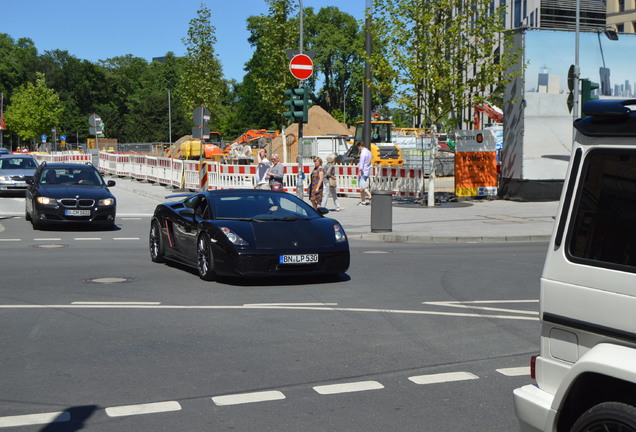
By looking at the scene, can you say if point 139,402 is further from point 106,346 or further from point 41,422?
point 106,346

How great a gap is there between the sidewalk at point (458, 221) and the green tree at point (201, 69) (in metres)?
38.1

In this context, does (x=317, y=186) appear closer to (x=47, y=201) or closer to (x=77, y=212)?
(x=77, y=212)

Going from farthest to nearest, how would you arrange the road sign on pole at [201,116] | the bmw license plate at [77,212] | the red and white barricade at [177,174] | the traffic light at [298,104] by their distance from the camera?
the red and white barricade at [177,174] < the road sign on pole at [201,116] < the traffic light at [298,104] < the bmw license plate at [77,212]

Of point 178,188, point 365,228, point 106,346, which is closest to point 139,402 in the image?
point 106,346

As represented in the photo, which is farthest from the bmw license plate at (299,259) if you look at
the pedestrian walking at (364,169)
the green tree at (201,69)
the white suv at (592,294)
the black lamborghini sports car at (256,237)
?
the green tree at (201,69)

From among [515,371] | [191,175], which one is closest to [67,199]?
[191,175]

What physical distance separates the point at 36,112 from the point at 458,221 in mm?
90970

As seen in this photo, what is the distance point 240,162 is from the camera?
4941cm

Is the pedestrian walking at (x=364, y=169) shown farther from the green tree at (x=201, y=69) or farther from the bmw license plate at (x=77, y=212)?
the green tree at (x=201, y=69)

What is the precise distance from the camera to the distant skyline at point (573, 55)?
1135 inches

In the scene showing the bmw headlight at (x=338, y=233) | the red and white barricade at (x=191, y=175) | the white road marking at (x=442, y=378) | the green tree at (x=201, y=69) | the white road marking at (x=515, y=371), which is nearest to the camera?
the white road marking at (x=442, y=378)

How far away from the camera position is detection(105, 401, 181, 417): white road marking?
5988 millimetres

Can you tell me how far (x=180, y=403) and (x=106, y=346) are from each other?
6.92 feet

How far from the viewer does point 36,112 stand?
10562 centimetres
